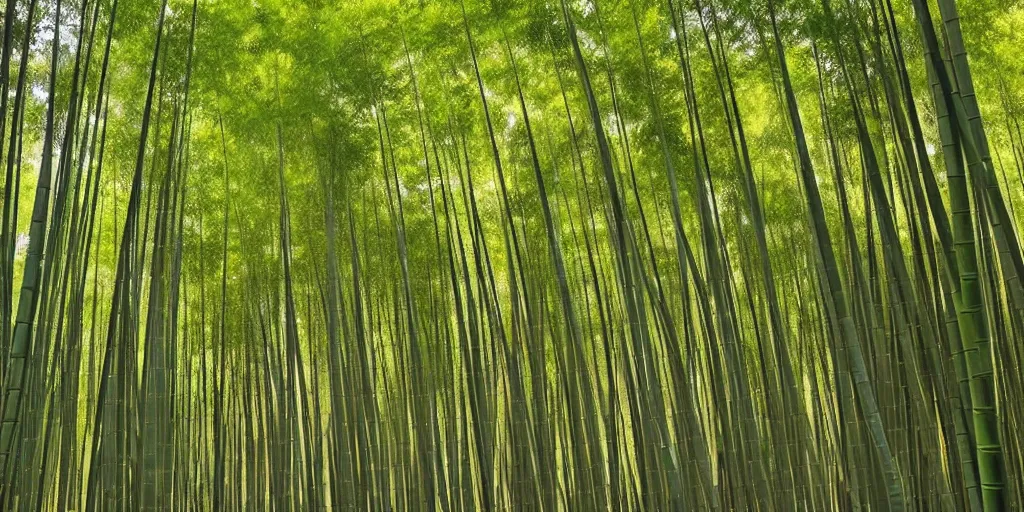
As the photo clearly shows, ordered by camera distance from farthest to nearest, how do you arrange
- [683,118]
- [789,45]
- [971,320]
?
[683,118] < [789,45] < [971,320]

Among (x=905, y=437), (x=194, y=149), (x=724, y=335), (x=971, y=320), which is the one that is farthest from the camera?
(x=194, y=149)

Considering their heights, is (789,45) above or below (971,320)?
above

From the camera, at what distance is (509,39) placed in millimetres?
4906

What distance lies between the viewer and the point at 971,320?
1183mm

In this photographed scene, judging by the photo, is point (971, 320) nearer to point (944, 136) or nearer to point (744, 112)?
point (944, 136)

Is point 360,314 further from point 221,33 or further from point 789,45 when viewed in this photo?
point 789,45

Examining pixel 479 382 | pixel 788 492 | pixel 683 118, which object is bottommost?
pixel 788 492

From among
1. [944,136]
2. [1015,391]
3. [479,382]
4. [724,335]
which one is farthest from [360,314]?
[944,136]

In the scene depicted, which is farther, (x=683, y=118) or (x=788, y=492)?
(x=683, y=118)

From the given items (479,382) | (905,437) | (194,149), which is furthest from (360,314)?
(905,437)

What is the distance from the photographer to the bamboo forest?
3.32 m

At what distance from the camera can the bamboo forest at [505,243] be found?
3.32 m

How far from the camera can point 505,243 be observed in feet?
16.4

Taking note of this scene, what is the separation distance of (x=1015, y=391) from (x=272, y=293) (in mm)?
→ 4531
